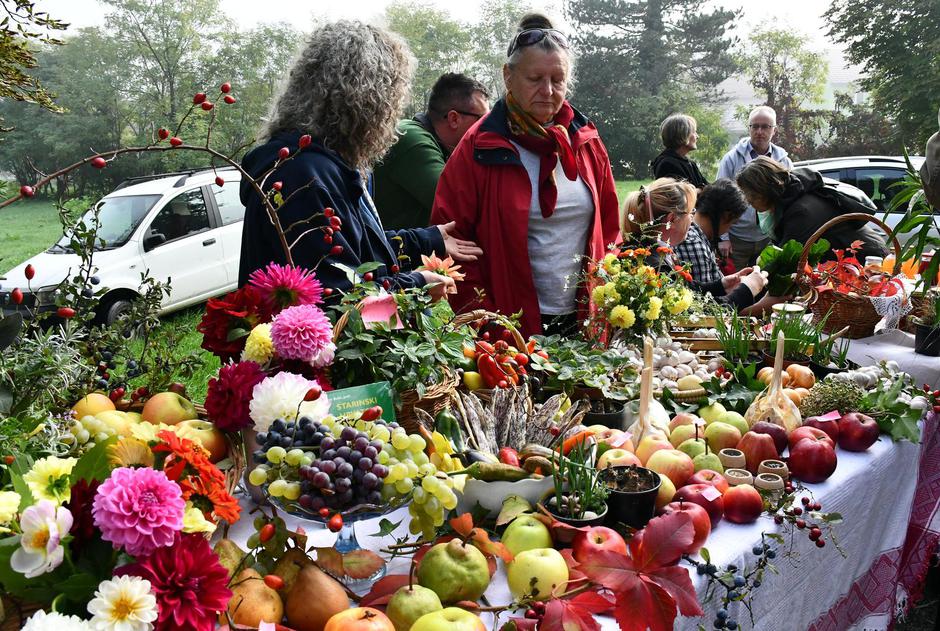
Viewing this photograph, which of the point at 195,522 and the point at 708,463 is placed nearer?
the point at 195,522

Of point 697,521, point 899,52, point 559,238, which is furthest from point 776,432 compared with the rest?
point 899,52

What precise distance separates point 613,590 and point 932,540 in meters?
1.77

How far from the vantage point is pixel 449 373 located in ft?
5.49

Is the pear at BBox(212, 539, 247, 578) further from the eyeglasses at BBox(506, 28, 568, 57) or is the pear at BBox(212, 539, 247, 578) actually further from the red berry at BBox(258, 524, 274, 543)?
→ the eyeglasses at BBox(506, 28, 568, 57)

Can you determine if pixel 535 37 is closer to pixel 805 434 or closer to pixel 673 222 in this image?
pixel 673 222

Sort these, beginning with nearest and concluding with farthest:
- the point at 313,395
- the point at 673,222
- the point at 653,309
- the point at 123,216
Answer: the point at 313,395, the point at 653,309, the point at 673,222, the point at 123,216

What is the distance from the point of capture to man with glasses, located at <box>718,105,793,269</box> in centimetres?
550

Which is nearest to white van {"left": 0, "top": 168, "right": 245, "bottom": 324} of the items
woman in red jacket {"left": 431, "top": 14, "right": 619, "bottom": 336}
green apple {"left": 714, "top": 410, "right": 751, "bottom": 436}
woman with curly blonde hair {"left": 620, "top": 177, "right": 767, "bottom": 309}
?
woman with curly blonde hair {"left": 620, "top": 177, "right": 767, "bottom": 309}

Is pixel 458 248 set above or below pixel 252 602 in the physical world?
above

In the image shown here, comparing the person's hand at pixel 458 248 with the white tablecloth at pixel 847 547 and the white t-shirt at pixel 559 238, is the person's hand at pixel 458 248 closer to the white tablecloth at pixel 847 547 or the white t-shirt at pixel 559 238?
the white t-shirt at pixel 559 238

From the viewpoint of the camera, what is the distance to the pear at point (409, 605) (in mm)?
1048

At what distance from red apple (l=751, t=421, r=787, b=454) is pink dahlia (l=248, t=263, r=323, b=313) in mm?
1126

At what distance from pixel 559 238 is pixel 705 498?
57.3 inches

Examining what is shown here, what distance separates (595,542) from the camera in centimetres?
125
